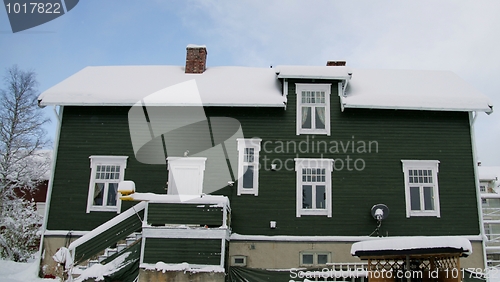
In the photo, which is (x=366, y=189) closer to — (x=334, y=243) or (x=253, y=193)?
(x=334, y=243)

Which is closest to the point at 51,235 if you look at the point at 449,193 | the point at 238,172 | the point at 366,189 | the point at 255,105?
the point at 238,172

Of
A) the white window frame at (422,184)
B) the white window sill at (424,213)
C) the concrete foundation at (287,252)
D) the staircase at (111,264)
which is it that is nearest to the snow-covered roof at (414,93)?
the white window frame at (422,184)

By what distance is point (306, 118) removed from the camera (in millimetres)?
16094

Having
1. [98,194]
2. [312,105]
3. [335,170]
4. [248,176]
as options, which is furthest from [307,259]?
[98,194]

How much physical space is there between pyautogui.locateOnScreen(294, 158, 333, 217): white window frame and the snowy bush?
45.9ft

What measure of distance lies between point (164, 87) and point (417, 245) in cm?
1102

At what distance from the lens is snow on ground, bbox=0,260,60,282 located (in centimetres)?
1444

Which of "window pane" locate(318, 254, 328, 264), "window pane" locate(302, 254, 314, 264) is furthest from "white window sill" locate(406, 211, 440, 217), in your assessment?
"window pane" locate(302, 254, 314, 264)

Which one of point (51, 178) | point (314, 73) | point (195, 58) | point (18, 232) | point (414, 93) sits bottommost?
point (18, 232)

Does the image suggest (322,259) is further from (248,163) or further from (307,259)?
(248,163)

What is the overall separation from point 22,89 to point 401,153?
19831mm

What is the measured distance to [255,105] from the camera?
51.0ft

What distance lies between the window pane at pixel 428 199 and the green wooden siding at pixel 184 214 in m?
7.28

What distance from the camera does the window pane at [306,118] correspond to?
16.0 meters
